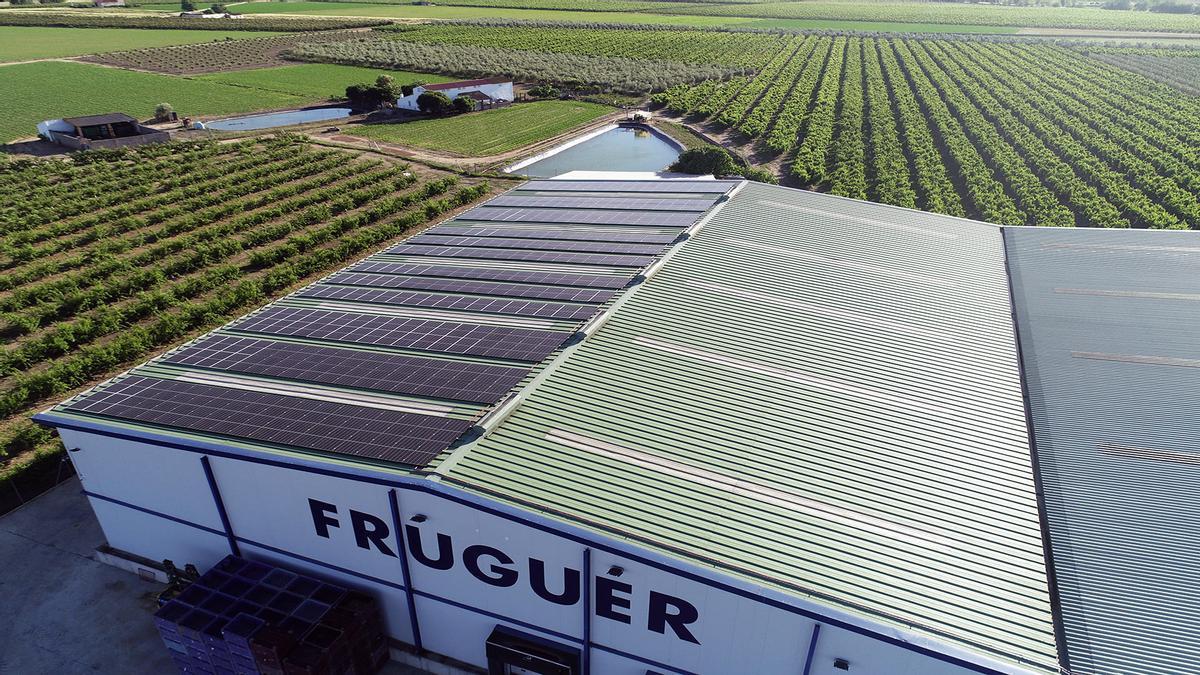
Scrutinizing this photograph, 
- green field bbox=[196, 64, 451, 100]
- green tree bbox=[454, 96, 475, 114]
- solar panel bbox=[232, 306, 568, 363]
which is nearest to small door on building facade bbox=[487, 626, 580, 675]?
solar panel bbox=[232, 306, 568, 363]

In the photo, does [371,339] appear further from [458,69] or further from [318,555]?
[458,69]

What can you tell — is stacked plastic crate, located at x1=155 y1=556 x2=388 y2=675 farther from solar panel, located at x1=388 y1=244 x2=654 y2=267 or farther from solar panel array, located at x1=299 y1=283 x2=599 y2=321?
solar panel, located at x1=388 y1=244 x2=654 y2=267

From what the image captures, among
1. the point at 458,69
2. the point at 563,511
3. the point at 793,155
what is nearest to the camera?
the point at 563,511

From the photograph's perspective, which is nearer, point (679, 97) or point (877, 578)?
point (877, 578)

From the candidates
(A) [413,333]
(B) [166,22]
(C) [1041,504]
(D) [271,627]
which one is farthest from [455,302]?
(B) [166,22]

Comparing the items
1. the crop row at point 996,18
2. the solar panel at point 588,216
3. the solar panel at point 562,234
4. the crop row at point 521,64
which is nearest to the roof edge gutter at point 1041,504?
the solar panel at point 562,234

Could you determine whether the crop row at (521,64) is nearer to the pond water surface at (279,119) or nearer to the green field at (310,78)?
the green field at (310,78)

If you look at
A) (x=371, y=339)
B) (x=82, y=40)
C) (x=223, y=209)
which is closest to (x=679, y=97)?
(x=223, y=209)
